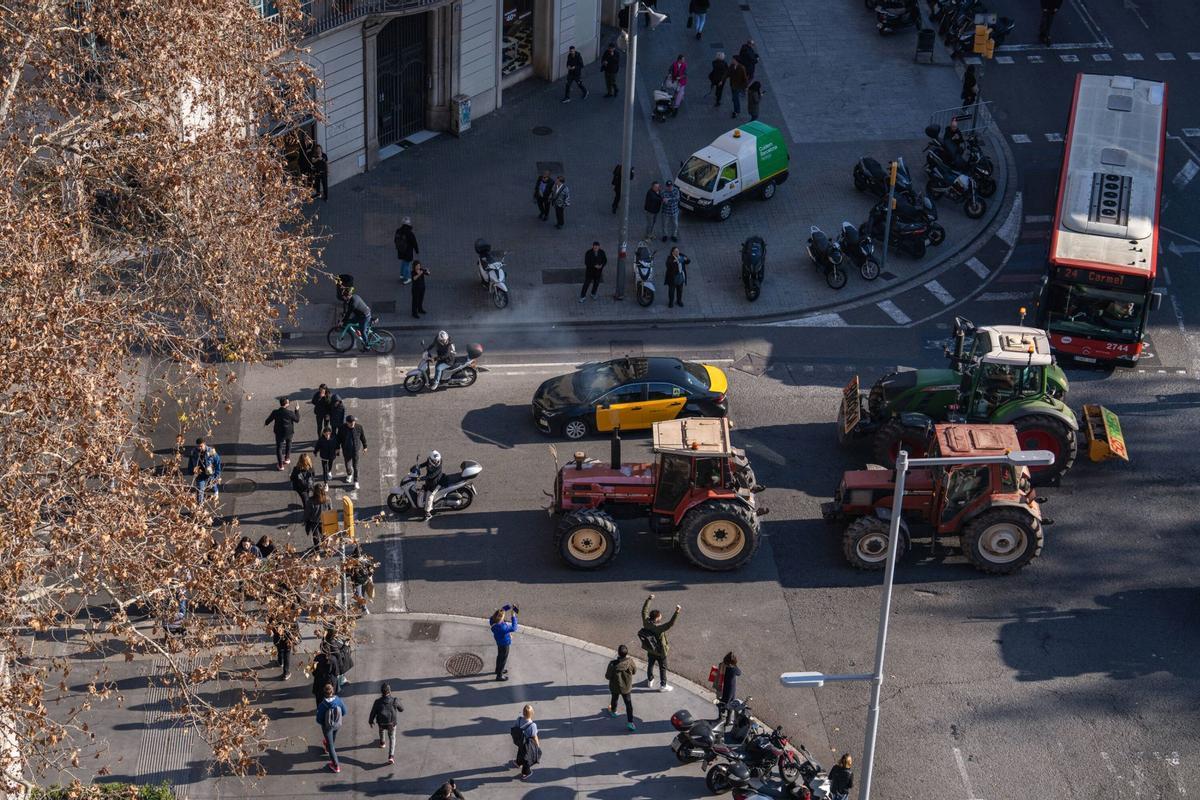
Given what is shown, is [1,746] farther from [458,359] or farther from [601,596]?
[458,359]

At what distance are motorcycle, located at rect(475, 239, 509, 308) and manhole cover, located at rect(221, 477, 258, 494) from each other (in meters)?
8.11

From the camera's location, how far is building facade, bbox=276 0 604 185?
3750 cm

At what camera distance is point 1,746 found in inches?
740

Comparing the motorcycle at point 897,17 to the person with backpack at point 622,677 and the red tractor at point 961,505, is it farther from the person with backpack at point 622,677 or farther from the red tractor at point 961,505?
the person with backpack at point 622,677

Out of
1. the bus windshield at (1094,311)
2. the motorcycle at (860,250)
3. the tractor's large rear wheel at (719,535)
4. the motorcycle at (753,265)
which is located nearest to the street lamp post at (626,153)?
the motorcycle at (753,265)

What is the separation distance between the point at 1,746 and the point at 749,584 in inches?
520

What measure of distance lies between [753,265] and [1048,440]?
8.62 meters

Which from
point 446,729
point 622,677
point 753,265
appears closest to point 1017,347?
point 753,265

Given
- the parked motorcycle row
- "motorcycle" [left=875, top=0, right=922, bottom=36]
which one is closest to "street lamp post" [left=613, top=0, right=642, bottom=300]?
the parked motorcycle row

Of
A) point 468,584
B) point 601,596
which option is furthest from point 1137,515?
point 468,584

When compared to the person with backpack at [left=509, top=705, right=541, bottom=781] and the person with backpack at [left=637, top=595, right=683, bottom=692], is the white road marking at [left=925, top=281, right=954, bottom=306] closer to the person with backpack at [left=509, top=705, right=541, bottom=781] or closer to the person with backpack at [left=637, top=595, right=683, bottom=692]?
the person with backpack at [left=637, top=595, right=683, bottom=692]

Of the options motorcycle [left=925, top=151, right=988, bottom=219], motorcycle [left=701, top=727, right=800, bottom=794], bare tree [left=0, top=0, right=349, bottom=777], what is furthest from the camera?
motorcycle [left=925, top=151, right=988, bottom=219]

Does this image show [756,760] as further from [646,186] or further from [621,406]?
[646,186]

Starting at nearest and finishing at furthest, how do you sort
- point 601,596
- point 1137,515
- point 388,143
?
point 601,596 → point 1137,515 → point 388,143
